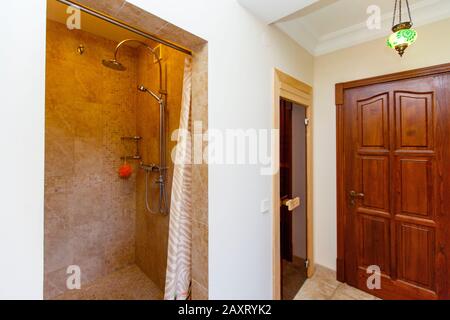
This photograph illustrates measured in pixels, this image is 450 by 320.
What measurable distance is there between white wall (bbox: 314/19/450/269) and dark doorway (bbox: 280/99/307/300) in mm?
239

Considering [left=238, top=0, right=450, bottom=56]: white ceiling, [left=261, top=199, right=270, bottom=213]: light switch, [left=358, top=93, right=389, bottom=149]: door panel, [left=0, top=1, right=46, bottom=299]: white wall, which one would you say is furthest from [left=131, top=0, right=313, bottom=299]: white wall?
[left=358, top=93, right=389, bottom=149]: door panel

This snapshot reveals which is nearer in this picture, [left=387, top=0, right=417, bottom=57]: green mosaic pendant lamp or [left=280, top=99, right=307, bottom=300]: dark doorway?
[left=387, top=0, right=417, bottom=57]: green mosaic pendant lamp

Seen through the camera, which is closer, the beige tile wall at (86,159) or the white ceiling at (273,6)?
the white ceiling at (273,6)

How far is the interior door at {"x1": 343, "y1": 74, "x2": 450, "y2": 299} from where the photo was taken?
5.50 feet

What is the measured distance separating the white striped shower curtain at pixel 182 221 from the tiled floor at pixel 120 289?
86 cm

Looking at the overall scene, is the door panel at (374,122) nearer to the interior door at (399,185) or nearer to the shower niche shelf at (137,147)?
the interior door at (399,185)

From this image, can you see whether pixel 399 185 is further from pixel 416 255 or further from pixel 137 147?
pixel 137 147

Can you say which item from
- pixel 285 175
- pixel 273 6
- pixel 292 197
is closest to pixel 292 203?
Result: pixel 292 197

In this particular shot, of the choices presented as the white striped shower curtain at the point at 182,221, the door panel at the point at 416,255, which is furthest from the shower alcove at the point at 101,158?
the door panel at the point at 416,255

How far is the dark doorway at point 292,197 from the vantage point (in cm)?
183

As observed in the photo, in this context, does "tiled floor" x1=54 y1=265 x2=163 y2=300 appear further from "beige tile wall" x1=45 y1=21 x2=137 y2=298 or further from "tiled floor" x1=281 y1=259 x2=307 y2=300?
"tiled floor" x1=281 y1=259 x2=307 y2=300

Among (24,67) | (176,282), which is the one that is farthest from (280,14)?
(176,282)

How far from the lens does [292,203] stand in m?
1.91
